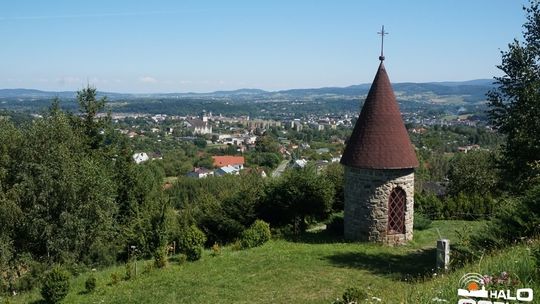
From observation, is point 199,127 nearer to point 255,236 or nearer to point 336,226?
point 336,226

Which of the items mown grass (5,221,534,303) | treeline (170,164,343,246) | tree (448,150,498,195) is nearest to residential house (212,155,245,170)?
tree (448,150,498,195)

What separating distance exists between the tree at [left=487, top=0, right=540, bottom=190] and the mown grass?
330 centimetres

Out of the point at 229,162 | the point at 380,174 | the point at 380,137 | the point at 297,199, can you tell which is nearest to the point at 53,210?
the point at 297,199

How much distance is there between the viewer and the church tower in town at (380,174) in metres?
16.0

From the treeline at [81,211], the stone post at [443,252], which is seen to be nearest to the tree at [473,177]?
the treeline at [81,211]

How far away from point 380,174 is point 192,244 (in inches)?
273

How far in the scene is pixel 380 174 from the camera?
16.0 meters

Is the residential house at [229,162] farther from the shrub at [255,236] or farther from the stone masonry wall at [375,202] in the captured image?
the stone masonry wall at [375,202]

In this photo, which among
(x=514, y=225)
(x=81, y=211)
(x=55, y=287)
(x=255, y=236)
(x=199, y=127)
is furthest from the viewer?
(x=199, y=127)

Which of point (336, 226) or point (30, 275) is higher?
point (336, 226)

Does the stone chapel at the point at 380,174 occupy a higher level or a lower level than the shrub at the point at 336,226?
higher

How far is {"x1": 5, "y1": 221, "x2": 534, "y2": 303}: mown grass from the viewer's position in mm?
11180

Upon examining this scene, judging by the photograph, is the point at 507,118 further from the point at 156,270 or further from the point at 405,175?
the point at 156,270

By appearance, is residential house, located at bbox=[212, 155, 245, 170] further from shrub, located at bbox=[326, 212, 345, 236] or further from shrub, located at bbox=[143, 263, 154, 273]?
shrub, located at bbox=[143, 263, 154, 273]
